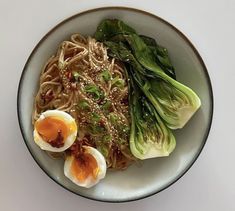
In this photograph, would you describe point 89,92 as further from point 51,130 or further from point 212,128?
point 212,128

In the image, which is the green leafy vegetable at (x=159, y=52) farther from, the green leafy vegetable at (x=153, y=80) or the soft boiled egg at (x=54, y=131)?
the soft boiled egg at (x=54, y=131)

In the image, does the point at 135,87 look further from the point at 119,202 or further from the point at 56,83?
the point at 119,202

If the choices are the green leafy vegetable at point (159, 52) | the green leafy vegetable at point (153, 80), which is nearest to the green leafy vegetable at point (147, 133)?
the green leafy vegetable at point (153, 80)

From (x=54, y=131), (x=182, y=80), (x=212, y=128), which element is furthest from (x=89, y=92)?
(x=212, y=128)

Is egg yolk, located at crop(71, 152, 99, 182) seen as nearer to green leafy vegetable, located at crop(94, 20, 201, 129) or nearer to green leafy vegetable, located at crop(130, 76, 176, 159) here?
green leafy vegetable, located at crop(130, 76, 176, 159)

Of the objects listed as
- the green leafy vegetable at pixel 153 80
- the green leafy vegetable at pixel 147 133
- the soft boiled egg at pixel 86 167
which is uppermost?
the green leafy vegetable at pixel 153 80

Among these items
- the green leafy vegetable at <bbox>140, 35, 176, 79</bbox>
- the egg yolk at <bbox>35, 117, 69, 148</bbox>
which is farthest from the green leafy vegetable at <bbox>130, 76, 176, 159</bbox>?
the egg yolk at <bbox>35, 117, 69, 148</bbox>
